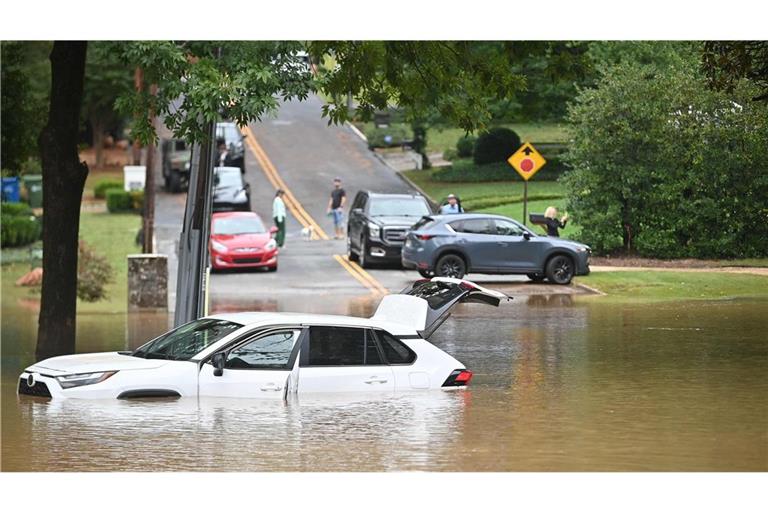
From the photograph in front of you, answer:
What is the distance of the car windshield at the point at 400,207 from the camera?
34.4 m

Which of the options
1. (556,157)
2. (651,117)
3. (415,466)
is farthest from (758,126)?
(415,466)

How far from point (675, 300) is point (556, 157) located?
14.5 feet

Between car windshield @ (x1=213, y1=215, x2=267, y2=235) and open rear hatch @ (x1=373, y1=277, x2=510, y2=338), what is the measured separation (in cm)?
1595

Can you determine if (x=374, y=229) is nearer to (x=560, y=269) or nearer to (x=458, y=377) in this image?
(x=560, y=269)

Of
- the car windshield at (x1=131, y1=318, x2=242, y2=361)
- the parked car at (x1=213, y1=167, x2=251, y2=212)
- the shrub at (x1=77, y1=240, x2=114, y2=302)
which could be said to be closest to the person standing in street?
the parked car at (x1=213, y1=167, x2=251, y2=212)

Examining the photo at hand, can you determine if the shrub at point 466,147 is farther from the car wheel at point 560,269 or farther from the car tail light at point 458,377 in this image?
the car tail light at point 458,377

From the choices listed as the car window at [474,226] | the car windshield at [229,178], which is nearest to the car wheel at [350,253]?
the car window at [474,226]

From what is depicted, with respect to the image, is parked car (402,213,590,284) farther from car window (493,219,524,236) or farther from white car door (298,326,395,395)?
white car door (298,326,395,395)

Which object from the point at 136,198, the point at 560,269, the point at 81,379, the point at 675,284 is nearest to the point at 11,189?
the point at 136,198

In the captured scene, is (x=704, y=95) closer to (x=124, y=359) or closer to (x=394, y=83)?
(x=394, y=83)

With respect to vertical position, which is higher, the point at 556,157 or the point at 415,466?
the point at 556,157

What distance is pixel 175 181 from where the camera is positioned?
50.5 m

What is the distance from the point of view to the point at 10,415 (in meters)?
17.4

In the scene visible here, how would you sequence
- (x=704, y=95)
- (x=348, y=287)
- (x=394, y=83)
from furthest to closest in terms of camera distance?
(x=348, y=287), (x=704, y=95), (x=394, y=83)
